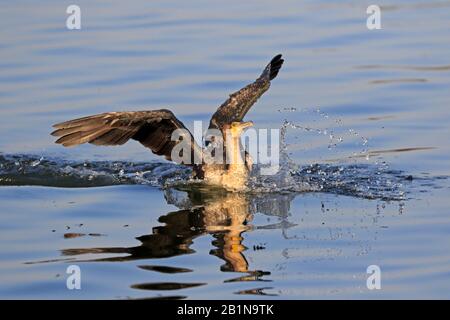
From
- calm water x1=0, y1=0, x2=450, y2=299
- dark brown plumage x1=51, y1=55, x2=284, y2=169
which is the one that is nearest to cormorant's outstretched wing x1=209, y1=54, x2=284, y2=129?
dark brown plumage x1=51, y1=55, x2=284, y2=169

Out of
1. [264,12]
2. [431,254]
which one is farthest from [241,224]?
[264,12]

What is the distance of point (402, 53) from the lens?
1579 cm

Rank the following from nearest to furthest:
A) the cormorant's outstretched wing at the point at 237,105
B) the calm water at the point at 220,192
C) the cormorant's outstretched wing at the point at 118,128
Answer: the calm water at the point at 220,192 → the cormorant's outstretched wing at the point at 118,128 → the cormorant's outstretched wing at the point at 237,105

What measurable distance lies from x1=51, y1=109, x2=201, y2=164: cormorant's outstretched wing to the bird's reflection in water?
23.7 inches

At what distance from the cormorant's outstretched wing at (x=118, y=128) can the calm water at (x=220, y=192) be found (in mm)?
577

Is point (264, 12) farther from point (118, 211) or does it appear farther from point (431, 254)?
point (431, 254)

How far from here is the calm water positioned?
8.46 meters

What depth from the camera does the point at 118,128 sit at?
10.5 m

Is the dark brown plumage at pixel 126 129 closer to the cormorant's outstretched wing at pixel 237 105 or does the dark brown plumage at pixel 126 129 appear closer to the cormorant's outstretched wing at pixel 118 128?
the cormorant's outstretched wing at pixel 118 128

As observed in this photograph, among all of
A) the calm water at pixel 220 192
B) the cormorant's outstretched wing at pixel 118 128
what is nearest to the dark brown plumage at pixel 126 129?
the cormorant's outstretched wing at pixel 118 128

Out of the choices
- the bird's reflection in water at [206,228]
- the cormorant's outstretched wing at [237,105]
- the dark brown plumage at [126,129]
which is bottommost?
the bird's reflection in water at [206,228]

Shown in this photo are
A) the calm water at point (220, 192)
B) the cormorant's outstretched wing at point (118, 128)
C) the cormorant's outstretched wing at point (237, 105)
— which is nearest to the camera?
the calm water at point (220, 192)

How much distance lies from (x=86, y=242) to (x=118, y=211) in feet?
3.51

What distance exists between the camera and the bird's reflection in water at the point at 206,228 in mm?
8531
